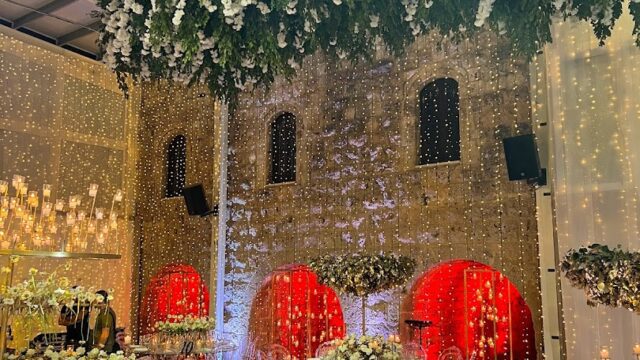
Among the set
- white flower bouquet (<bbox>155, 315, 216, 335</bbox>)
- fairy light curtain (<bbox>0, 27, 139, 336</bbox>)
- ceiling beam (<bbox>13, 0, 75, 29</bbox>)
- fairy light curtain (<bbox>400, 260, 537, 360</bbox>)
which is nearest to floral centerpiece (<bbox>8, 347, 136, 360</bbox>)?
white flower bouquet (<bbox>155, 315, 216, 335</bbox>)

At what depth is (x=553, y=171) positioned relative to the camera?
7.08 m

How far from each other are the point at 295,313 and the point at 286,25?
7.50m


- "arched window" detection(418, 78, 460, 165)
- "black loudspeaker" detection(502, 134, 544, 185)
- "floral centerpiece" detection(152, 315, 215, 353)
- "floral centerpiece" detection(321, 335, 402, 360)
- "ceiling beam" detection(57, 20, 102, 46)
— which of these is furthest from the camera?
"ceiling beam" detection(57, 20, 102, 46)

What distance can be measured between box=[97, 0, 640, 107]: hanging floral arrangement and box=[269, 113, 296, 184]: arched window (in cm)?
581

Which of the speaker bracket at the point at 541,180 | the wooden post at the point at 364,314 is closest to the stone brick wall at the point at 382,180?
the wooden post at the point at 364,314

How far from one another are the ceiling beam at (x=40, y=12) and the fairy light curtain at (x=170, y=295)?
5512mm

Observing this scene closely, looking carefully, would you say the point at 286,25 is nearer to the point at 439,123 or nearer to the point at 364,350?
the point at 364,350

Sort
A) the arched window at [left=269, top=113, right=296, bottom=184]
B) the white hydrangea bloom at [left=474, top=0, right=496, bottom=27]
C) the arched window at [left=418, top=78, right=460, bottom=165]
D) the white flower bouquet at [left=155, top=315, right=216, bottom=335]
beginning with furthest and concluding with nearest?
the arched window at [left=269, top=113, right=296, bottom=184]
the arched window at [left=418, top=78, right=460, bottom=165]
the white flower bouquet at [left=155, top=315, right=216, bottom=335]
the white hydrangea bloom at [left=474, top=0, right=496, bottom=27]

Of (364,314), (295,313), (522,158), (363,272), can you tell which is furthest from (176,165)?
(522,158)

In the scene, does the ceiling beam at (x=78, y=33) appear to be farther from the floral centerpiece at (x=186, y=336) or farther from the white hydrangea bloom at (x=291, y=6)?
the white hydrangea bloom at (x=291, y=6)

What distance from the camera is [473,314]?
31.9 ft

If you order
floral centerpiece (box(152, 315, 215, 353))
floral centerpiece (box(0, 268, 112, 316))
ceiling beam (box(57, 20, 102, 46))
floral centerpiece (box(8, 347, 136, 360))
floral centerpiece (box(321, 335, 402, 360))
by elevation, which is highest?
ceiling beam (box(57, 20, 102, 46))

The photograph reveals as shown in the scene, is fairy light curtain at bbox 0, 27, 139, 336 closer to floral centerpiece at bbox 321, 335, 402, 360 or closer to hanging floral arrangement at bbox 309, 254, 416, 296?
hanging floral arrangement at bbox 309, 254, 416, 296

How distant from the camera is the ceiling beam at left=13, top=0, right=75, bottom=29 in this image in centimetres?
1061
